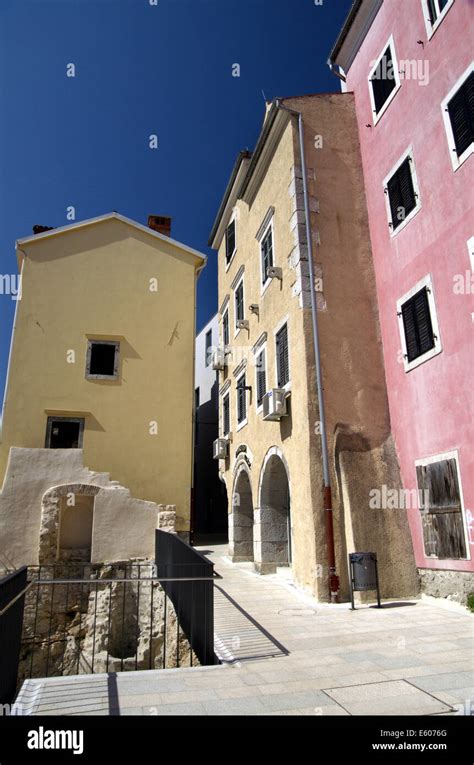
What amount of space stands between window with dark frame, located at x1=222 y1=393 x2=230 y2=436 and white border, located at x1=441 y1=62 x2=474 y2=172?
10522 mm

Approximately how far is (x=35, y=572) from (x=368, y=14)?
16.3 meters

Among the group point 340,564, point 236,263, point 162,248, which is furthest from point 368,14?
point 340,564

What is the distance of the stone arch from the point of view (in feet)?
45.1

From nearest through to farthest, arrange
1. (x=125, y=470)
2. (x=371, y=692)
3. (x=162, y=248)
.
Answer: (x=371, y=692)
(x=125, y=470)
(x=162, y=248)

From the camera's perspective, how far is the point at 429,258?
970cm

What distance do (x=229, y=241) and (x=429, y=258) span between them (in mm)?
10053

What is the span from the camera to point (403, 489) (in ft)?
33.3

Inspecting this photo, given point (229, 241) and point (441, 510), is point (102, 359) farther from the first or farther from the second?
point (441, 510)

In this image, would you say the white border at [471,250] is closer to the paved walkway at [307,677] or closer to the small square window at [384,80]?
the small square window at [384,80]

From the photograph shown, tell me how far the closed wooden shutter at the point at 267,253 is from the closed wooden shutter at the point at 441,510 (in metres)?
6.91

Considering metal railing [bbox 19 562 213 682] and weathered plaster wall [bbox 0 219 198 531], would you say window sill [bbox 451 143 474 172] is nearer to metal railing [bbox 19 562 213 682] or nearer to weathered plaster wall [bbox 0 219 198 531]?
metal railing [bbox 19 562 213 682]

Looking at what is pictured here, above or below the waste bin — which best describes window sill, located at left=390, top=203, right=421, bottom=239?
above

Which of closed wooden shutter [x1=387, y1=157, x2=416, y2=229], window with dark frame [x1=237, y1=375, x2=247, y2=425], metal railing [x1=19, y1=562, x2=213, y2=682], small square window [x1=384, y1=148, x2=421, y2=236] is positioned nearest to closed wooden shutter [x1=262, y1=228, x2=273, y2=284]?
window with dark frame [x1=237, y1=375, x2=247, y2=425]

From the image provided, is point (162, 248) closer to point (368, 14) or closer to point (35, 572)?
point (368, 14)
